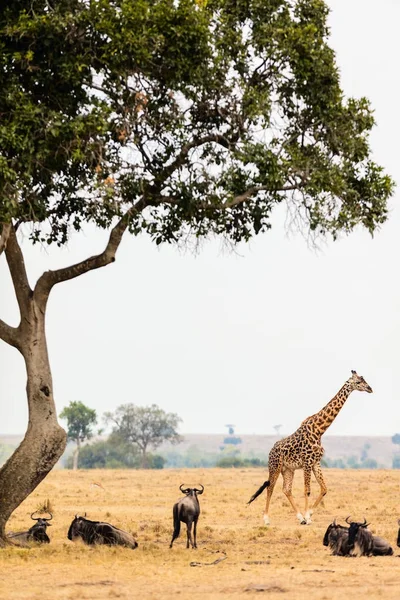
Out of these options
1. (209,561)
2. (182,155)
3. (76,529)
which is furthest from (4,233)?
(209,561)

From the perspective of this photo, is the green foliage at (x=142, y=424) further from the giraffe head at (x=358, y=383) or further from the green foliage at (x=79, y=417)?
the giraffe head at (x=358, y=383)

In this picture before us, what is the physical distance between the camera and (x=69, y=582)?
1570cm

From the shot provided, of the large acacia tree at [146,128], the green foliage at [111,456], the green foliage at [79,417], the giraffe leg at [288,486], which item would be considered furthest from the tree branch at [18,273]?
the green foliage at [111,456]

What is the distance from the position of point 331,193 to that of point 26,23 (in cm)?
628

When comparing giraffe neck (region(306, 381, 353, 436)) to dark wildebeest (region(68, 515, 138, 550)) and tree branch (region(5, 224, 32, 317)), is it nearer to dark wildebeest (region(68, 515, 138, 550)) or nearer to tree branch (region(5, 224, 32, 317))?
dark wildebeest (region(68, 515, 138, 550))

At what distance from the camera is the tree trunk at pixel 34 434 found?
19469 mm

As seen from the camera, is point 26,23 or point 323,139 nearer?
point 26,23

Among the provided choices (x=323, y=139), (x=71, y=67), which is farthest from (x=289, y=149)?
(x=71, y=67)

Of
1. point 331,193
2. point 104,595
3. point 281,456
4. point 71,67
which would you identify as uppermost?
point 71,67

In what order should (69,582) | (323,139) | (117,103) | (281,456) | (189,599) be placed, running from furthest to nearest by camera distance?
(281,456), (323,139), (117,103), (69,582), (189,599)

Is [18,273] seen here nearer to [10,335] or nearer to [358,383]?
[10,335]

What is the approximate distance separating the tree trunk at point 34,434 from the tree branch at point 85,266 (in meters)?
0.27

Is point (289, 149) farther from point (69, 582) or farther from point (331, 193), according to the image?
point (69, 582)

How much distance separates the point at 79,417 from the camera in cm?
9562
